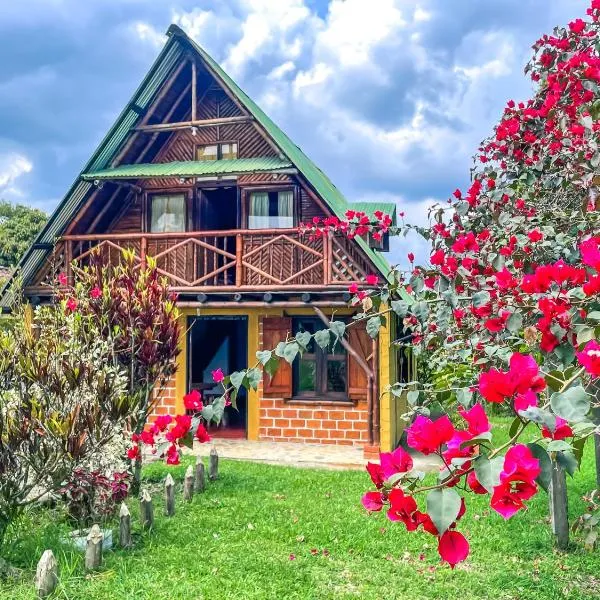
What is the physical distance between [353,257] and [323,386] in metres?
2.64

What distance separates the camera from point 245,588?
14.8ft

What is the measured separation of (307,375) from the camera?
11.4m

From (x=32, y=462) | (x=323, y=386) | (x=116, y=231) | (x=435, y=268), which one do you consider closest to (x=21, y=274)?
(x=116, y=231)

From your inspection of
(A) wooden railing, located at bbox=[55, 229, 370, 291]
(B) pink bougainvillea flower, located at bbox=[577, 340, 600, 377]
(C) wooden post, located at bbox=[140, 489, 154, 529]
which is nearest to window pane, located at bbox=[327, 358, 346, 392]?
(A) wooden railing, located at bbox=[55, 229, 370, 291]

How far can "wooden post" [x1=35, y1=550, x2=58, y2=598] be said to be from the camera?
165 inches

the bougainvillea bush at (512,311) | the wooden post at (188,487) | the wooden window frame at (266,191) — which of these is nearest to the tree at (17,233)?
the wooden window frame at (266,191)

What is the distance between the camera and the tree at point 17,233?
25.9m

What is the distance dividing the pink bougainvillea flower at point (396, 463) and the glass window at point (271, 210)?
10041 millimetres

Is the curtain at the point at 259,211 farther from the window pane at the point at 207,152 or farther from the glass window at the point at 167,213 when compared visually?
the glass window at the point at 167,213

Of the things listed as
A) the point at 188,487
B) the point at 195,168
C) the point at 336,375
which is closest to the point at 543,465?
the point at 188,487

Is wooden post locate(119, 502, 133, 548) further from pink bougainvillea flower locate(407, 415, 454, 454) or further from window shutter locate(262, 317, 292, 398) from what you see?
window shutter locate(262, 317, 292, 398)

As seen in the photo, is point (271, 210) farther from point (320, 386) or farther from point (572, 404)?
Result: point (572, 404)

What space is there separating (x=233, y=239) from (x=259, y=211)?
972 mm

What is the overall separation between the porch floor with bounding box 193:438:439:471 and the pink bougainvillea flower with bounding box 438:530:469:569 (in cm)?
821
